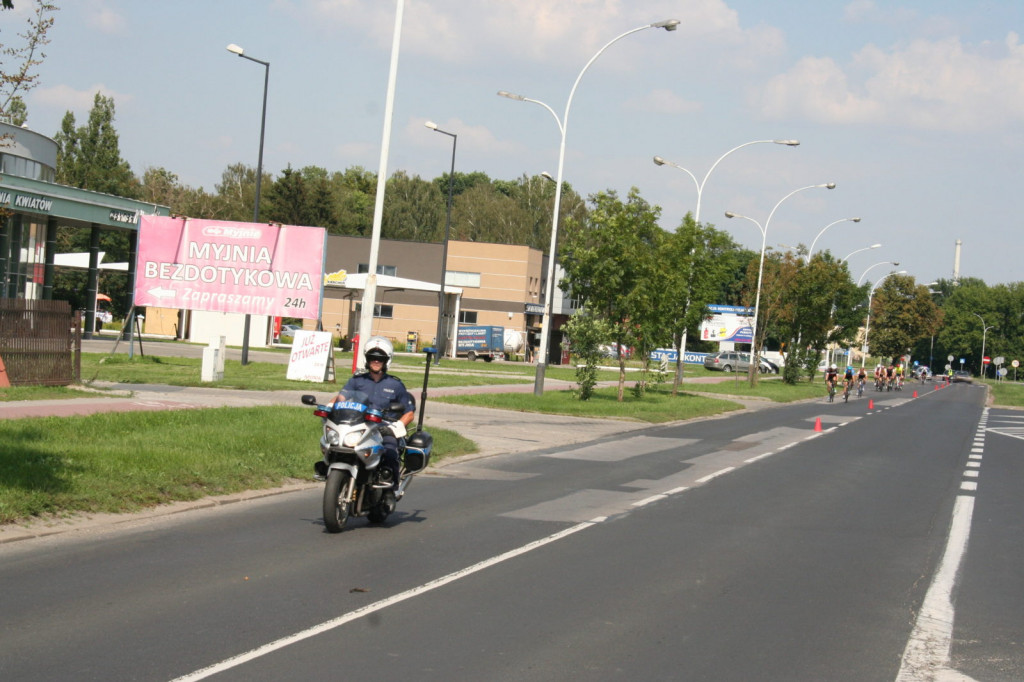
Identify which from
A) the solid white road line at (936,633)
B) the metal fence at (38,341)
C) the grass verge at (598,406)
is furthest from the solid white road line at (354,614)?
the grass verge at (598,406)

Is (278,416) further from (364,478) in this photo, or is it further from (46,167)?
(46,167)

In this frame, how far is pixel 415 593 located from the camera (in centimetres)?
750

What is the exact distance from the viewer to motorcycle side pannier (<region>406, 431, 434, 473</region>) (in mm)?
10430

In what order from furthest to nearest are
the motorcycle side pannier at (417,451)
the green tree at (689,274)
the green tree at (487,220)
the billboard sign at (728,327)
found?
1. the green tree at (487,220)
2. the billboard sign at (728,327)
3. the green tree at (689,274)
4. the motorcycle side pannier at (417,451)

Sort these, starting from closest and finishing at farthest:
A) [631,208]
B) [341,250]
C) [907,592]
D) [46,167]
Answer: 1. [907,592]
2. [631,208]
3. [46,167]
4. [341,250]

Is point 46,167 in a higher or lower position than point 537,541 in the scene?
higher

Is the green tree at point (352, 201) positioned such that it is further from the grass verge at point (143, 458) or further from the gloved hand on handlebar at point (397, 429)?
the gloved hand on handlebar at point (397, 429)

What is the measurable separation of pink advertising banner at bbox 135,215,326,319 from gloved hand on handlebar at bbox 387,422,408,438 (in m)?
21.1

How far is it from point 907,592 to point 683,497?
522cm

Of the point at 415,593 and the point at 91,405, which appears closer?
the point at 415,593

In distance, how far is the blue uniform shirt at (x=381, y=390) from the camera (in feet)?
32.6

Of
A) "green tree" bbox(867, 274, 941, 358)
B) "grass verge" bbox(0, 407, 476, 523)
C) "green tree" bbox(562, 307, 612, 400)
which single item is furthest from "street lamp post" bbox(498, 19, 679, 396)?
"green tree" bbox(867, 274, 941, 358)

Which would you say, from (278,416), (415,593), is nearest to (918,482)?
(278,416)

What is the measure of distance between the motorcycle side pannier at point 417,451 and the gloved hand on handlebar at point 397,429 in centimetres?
35
